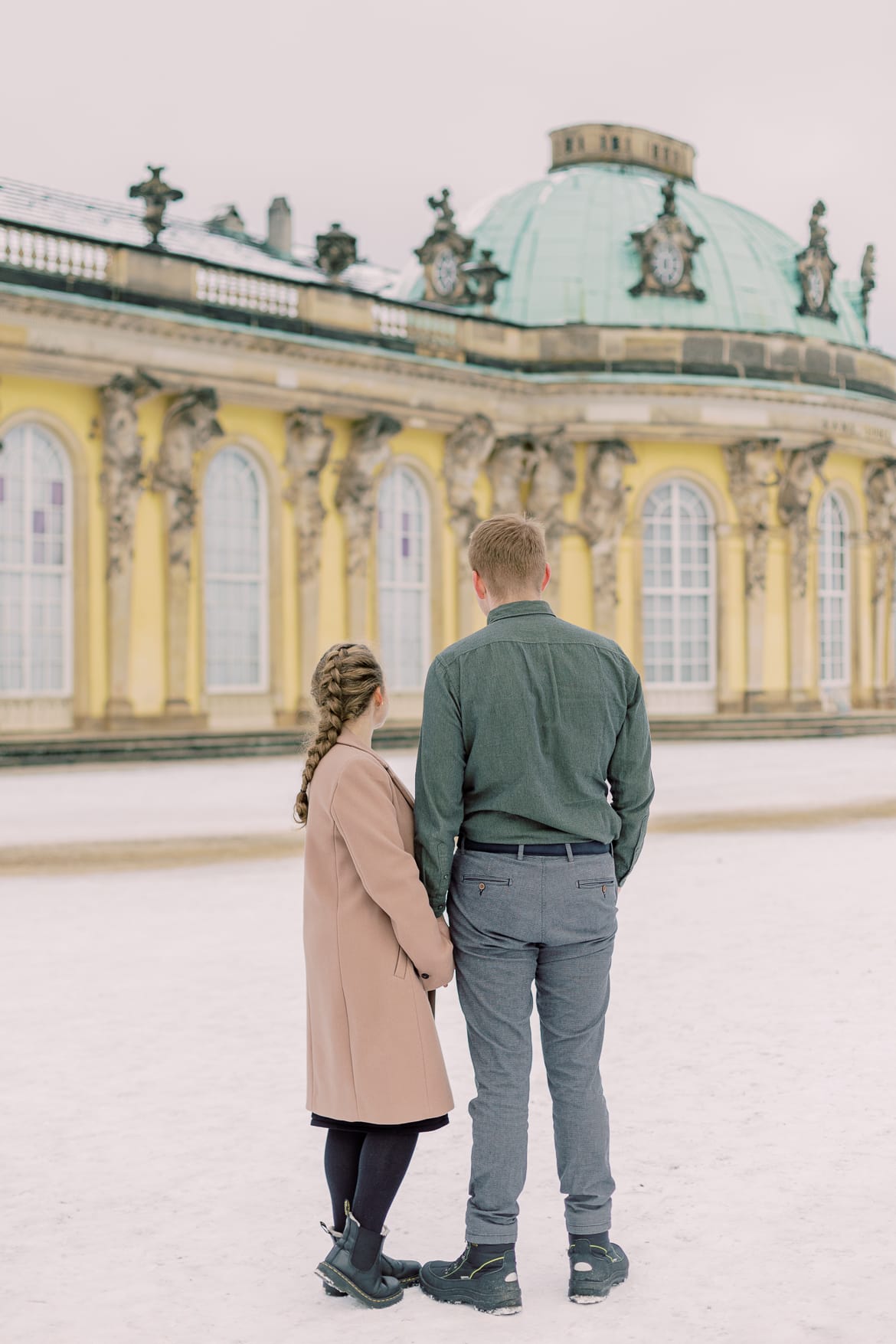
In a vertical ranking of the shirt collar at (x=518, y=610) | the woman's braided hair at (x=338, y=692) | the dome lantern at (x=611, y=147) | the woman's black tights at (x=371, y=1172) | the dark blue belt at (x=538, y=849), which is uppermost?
the dome lantern at (x=611, y=147)

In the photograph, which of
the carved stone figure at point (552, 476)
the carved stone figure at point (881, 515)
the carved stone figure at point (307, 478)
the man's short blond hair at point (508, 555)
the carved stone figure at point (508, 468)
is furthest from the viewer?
the carved stone figure at point (881, 515)

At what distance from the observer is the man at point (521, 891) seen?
3.72 m

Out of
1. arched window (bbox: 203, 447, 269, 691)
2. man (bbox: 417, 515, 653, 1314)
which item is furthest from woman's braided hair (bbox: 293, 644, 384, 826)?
arched window (bbox: 203, 447, 269, 691)

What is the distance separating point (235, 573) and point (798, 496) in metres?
12.8

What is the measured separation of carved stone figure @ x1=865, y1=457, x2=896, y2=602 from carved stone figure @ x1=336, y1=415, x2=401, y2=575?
1293 centimetres

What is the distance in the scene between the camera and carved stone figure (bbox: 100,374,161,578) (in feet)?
80.5

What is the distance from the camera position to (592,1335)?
3.47 meters

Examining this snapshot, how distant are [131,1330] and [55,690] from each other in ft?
71.6

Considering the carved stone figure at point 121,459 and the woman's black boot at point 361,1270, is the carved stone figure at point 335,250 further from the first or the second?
the woman's black boot at point 361,1270

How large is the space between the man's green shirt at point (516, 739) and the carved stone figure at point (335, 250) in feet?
85.8

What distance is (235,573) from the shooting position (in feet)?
89.1

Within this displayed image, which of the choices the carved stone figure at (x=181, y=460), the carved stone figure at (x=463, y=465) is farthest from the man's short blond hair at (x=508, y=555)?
the carved stone figure at (x=463, y=465)

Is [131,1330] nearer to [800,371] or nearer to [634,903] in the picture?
[634,903]

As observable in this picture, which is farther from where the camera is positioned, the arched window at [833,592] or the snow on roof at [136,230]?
the arched window at [833,592]
